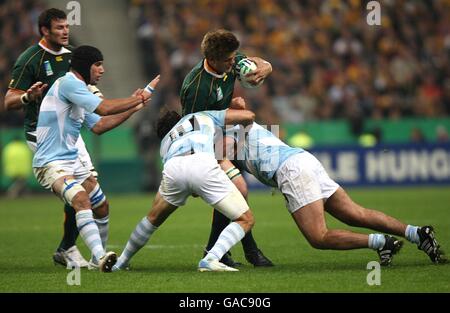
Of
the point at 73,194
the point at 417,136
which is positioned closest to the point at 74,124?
the point at 73,194

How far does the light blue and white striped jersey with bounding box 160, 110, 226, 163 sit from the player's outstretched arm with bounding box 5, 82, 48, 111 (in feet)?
4.65

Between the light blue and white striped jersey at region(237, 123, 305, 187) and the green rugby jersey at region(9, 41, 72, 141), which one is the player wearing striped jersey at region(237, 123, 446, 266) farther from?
the green rugby jersey at region(9, 41, 72, 141)

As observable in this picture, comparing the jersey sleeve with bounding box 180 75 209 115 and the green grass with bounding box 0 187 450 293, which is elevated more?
the jersey sleeve with bounding box 180 75 209 115

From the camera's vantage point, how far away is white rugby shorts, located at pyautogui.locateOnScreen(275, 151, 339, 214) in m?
8.62

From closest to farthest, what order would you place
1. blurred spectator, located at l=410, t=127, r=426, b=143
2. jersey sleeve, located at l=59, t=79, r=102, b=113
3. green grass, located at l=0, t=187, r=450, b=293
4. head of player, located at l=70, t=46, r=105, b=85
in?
green grass, located at l=0, t=187, r=450, b=293
jersey sleeve, located at l=59, t=79, r=102, b=113
head of player, located at l=70, t=46, r=105, b=85
blurred spectator, located at l=410, t=127, r=426, b=143

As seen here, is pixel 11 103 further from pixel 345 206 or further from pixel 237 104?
pixel 345 206

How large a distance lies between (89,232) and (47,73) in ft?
7.35

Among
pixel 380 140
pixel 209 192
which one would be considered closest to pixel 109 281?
pixel 209 192

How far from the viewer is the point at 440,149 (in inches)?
906

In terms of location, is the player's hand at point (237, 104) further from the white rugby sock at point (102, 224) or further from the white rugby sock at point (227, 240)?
the white rugby sock at point (102, 224)

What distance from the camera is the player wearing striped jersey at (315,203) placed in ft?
28.1

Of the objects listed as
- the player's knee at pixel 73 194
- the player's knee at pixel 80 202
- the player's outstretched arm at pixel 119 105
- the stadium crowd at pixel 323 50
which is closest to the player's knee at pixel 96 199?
the player's knee at pixel 73 194

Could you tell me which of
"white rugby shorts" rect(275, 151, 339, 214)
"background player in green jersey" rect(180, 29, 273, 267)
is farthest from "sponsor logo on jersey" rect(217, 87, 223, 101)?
"white rugby shorts" rect(275, 151, 339, 214)

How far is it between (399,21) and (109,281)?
1999 centimetres
